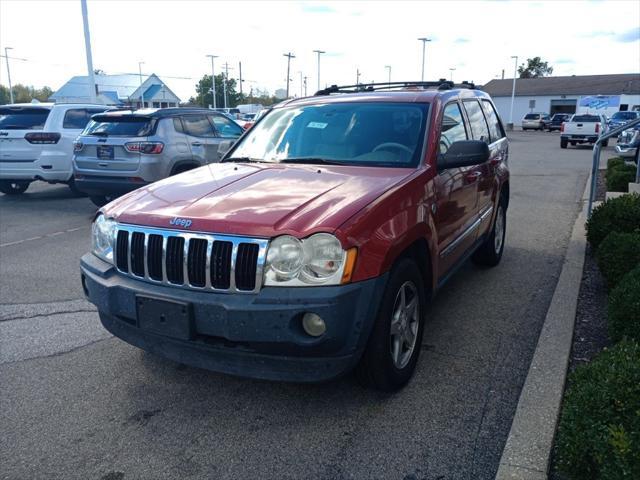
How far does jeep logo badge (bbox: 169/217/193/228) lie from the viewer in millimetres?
3053

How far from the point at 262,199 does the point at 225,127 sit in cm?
750

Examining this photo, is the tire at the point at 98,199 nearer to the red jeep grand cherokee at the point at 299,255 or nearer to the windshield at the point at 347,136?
the windshield at the point at 347,136

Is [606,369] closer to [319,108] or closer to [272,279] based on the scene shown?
[272,279]

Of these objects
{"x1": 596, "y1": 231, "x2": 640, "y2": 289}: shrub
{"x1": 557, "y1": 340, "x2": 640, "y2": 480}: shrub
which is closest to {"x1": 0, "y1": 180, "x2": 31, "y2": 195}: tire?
{"x1": 596, "y1": 231, "x2": 640, "y2": 289}: shrub

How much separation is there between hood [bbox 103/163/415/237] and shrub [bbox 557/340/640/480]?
1.40 metres

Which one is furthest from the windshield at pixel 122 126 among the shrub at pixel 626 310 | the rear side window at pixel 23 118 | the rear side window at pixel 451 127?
the shrub at pixel 626 310

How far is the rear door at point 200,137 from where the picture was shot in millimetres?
9312

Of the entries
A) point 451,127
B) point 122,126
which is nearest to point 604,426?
point 451,127

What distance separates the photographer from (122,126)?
8.98m

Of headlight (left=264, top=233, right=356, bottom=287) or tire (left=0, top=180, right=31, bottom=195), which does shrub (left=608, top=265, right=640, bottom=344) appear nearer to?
headlight (left=264, top=233, right=356, bottom=287)

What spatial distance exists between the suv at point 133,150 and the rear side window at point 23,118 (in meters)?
2.26

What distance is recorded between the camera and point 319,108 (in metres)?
4.67

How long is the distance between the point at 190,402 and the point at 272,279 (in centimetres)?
110

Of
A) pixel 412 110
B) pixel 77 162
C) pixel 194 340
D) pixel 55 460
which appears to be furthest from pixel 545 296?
pixel 77 162
